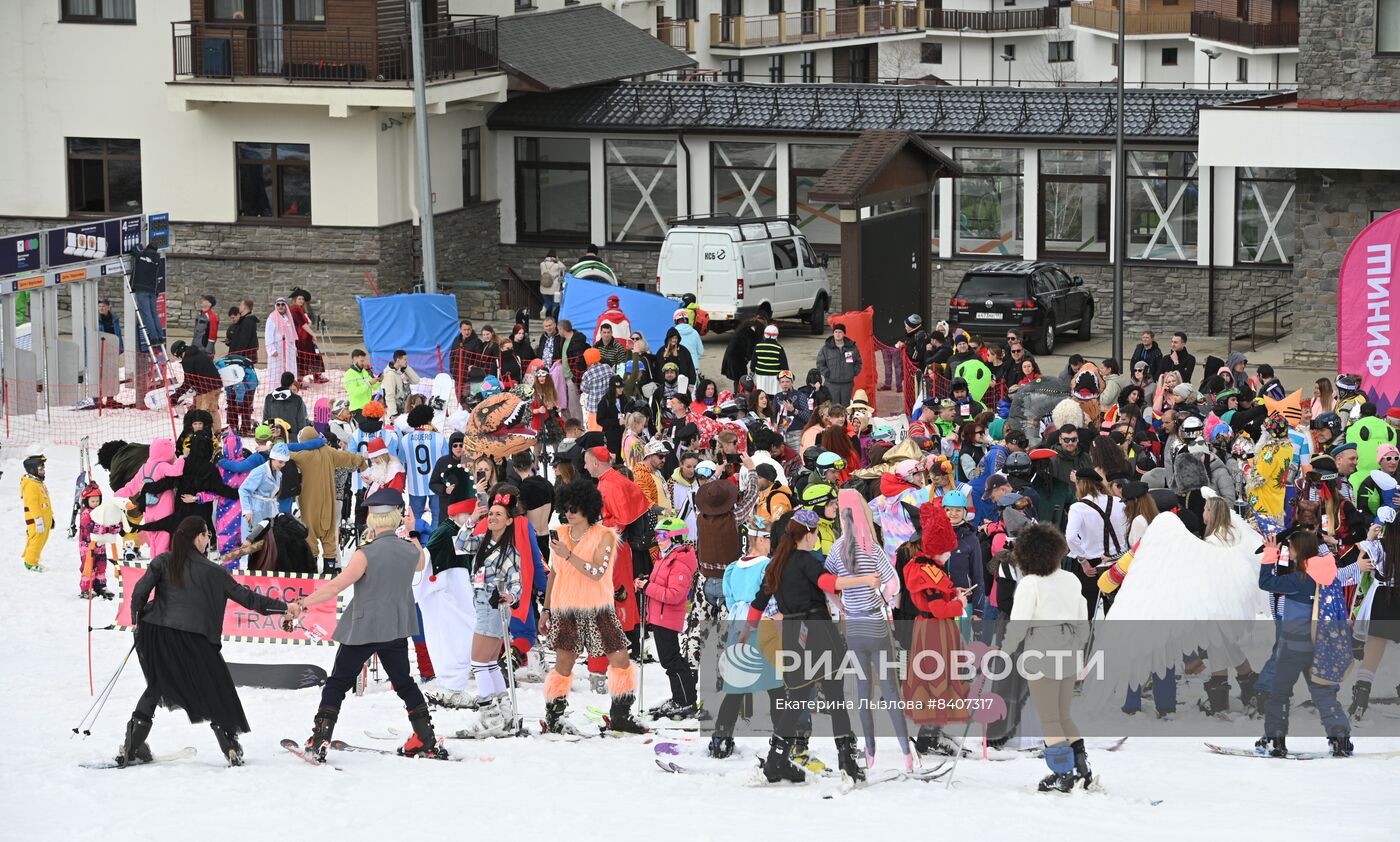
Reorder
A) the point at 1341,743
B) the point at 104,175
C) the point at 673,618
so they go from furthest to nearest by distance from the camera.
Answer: the point at 104,175, the point at 673,618, the point at 1341,743

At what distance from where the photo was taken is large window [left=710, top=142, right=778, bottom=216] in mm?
35125

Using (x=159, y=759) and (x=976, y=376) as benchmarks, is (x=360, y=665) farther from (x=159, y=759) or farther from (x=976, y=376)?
(x=976, y=376)

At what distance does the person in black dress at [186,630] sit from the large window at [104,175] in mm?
23357

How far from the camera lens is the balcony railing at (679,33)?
5669cm

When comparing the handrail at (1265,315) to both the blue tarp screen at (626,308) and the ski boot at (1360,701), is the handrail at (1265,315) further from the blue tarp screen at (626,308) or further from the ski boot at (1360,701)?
the ski boot at (1360,701)

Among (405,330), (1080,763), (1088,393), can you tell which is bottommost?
(1080,763)

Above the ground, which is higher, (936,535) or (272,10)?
(272,10)

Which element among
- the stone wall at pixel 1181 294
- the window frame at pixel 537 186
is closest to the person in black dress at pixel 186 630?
the stone wall at pixel 1181 294

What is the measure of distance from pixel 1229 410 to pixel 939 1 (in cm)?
5323

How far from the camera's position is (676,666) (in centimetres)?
1268

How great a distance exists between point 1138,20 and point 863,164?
144 feet

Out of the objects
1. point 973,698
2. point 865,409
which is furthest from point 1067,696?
point 865,409

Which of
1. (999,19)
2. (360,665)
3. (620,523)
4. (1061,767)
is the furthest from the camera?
(999,19)

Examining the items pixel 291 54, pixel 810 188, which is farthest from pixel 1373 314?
pixel 291 54
